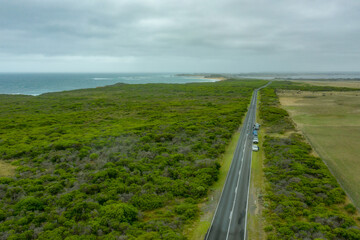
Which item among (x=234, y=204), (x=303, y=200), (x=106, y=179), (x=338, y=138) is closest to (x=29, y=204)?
(x=106, y=179)

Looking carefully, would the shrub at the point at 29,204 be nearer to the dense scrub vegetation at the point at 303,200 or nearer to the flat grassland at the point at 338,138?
the dense scrub vegetation at the point at 303,200

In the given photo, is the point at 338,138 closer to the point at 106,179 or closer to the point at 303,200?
the point at 303,200

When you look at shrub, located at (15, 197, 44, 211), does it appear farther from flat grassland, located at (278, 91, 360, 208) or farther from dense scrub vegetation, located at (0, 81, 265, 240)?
flat grassland, located at (278, 91, 360, 208)

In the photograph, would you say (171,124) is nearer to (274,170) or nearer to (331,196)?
(274,170)

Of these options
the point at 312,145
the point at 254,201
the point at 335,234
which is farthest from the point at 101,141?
the point at 312,145

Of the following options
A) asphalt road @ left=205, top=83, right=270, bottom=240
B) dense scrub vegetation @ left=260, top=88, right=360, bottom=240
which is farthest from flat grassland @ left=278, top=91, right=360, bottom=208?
asphalt road @ left=205, top=83, right=270, bottom=240

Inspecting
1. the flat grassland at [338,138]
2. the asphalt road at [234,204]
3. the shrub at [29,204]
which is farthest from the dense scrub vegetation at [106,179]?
the flat grassland at [338,138]
